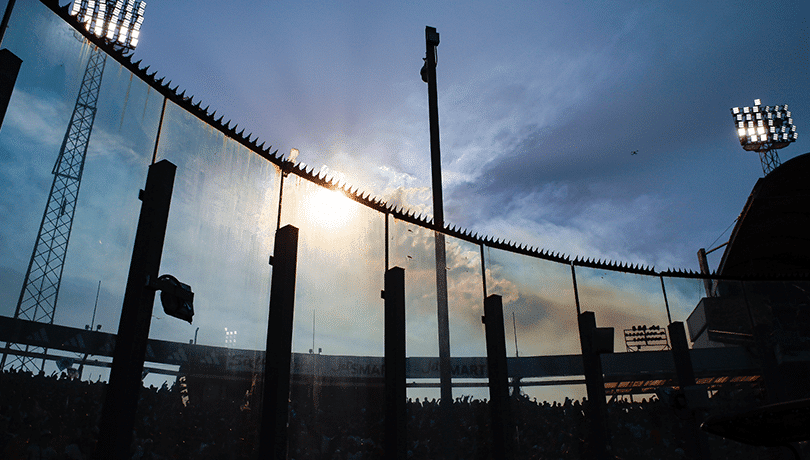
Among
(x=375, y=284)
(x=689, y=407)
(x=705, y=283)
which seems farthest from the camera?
(x=705, y=283)

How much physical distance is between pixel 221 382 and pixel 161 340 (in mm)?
1285

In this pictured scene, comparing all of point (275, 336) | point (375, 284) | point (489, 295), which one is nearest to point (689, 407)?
point (489, 295)

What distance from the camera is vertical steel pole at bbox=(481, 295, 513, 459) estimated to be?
40.2 ft

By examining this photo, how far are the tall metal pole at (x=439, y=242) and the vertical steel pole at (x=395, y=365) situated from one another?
157cm

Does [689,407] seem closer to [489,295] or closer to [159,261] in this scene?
[489,295]

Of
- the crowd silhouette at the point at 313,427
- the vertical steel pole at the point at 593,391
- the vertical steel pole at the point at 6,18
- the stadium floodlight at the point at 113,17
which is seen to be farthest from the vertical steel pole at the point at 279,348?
the stadium floodlight at the point at 113,17

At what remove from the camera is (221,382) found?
8.82 metres

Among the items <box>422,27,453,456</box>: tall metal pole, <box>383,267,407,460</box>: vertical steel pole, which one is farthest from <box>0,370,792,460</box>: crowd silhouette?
<box>383,267,407,460</box>: vertical steel pole

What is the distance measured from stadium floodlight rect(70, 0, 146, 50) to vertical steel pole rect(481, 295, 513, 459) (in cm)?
2440

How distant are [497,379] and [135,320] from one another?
866cm

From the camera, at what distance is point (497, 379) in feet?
42.1

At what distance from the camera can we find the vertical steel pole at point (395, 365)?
10.5m

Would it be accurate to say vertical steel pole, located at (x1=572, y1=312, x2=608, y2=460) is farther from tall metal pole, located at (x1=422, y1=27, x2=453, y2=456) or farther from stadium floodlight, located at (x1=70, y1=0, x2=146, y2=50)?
stadium floodlight, located at (x1=70, y1=0, x2=146, y2=50)

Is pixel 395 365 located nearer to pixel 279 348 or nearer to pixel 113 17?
pixel 279 348
